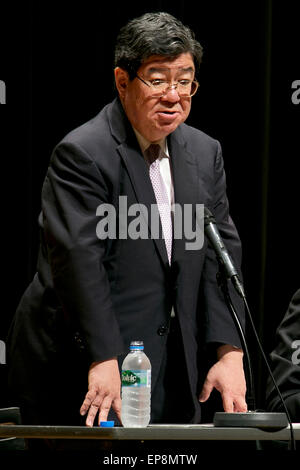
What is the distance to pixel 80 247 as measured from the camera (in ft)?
6.85

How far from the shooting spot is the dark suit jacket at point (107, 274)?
6.83 ft

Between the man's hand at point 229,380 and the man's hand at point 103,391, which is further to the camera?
the man's hand at point 229,380

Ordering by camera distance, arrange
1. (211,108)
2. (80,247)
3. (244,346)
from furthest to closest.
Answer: (211,108)
(80,247)
(244,346)

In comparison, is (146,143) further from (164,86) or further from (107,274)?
(107,274)

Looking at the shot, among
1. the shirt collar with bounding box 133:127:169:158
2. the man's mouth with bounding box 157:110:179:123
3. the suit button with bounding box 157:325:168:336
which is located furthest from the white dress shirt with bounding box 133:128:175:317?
the suit button with bounding box 157:325:168:336

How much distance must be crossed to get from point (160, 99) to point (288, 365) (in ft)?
2.47

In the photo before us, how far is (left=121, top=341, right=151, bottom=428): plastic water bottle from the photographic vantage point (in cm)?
191

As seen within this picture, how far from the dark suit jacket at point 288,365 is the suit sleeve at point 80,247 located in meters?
0.43

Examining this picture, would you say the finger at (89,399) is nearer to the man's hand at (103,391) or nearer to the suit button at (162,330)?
the man's hand at (103,391)

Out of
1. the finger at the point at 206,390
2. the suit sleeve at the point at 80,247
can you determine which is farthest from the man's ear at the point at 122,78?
the finger at the point at 206,390

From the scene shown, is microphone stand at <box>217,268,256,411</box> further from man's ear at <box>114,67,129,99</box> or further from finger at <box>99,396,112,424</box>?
man's ear at <box>114,67,129,99</box>

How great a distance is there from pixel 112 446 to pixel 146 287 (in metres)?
0.41

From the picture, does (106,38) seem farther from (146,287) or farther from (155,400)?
(155,400)

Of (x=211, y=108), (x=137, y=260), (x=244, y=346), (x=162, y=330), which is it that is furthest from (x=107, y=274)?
(x=211, y=108)
